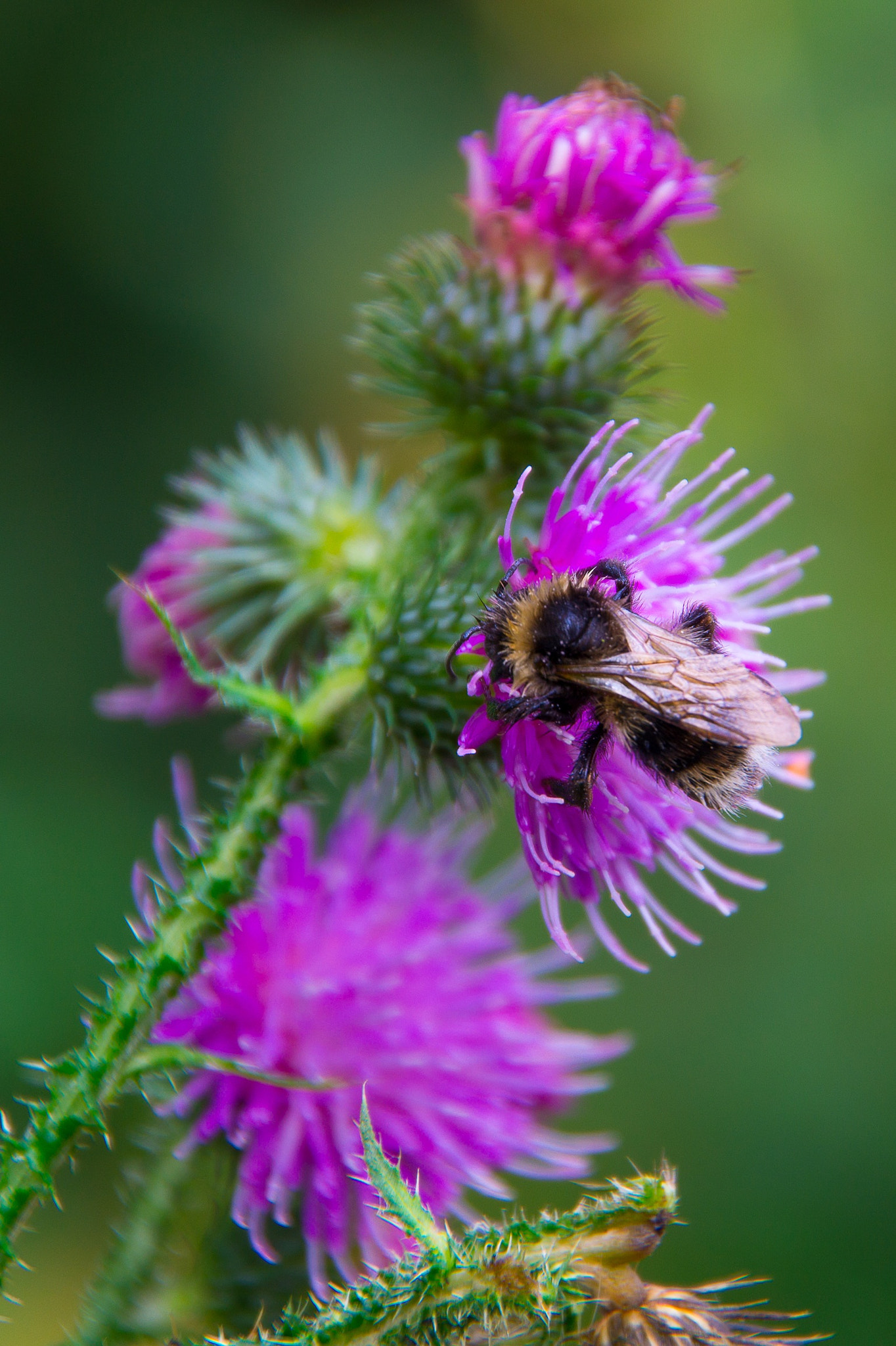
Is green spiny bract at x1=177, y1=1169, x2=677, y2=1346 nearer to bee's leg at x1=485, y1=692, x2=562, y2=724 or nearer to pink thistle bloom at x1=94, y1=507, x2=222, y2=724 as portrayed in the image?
bee's leg at x1=485, y1=692, x2=562, y2=724

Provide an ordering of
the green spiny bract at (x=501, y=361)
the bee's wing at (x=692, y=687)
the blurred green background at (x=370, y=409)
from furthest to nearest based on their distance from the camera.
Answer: the blurred green background at (x=370, y=409), the green spiny bract at (x=501, y=361), the bee's wing at (x=692, y=687)

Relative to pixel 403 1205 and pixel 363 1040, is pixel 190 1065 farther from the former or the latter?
pixel 363 1040

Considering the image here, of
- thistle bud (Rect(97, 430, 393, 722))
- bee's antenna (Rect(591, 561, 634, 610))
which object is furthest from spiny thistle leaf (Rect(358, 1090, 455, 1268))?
thistle bud (Rect(97, 430, 393, 722))

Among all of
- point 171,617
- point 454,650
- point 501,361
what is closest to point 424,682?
point 454,650

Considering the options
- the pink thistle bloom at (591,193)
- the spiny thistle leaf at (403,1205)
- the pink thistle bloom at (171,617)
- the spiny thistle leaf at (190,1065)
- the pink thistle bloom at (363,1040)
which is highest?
the pink thistle bloom at (591,193)

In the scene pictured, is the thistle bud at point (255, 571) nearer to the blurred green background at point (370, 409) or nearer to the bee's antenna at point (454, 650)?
the bee's antenna at point (454, 650)

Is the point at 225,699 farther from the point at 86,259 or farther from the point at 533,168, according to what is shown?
the point at 86,259

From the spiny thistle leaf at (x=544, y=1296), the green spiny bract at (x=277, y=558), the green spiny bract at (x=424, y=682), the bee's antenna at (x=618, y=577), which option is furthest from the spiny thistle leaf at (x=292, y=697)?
the spiny thistle leaf at (x=544, y=1296)
